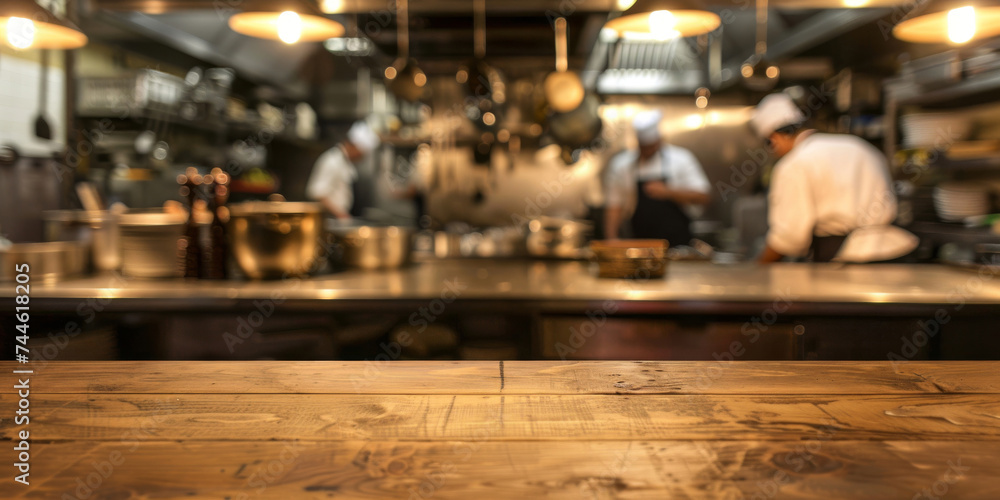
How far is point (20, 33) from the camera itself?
2.08 metres

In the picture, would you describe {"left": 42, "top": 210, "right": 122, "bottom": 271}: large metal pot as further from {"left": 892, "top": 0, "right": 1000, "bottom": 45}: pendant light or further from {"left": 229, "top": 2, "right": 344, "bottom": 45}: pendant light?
{"left": 892, "top": 0, "right": 1000, "bottom": 45}: pendant light

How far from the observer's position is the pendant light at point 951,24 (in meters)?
1.93

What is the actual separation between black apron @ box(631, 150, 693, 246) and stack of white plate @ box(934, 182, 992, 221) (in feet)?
5.13

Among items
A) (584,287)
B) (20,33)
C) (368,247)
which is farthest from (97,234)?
(584,287)

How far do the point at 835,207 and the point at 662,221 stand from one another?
1.77 metres

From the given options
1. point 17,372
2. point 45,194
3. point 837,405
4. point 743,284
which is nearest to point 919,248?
point 743,284

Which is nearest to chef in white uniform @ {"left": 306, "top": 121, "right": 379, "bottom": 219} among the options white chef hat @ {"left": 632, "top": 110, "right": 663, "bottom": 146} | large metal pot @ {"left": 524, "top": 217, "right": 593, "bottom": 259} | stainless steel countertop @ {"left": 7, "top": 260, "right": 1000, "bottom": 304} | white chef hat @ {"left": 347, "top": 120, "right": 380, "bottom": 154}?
white chef hat @ {"left": 347, "top": 120, "right": 380, "bottom": 154}

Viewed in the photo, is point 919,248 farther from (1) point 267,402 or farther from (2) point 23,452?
(2) point 23,452

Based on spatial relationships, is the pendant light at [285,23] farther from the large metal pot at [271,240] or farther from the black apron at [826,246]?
the black apron at [826,246]

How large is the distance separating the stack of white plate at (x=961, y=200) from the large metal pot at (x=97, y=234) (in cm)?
421

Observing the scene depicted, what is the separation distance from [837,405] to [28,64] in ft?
12.6

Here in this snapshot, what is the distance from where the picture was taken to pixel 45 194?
312 cm

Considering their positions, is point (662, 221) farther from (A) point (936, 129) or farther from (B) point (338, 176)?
(B) point (338, 176)

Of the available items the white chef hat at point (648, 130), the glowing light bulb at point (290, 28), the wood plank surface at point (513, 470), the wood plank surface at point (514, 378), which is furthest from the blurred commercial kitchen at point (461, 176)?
the wood plank surface at point (513, 470)
